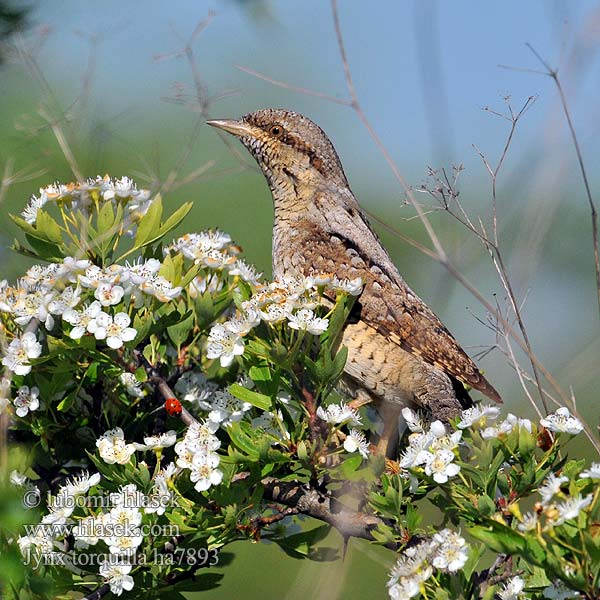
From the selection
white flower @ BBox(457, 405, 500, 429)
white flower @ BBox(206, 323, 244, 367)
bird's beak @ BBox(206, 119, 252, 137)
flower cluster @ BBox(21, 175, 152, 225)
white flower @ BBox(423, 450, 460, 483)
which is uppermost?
bird's beak @ BBox(206, 119, 252, 137)

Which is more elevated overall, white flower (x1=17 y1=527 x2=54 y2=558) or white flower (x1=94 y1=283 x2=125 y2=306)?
white flower (x1=94 y1=283 x2=125 y2=306)

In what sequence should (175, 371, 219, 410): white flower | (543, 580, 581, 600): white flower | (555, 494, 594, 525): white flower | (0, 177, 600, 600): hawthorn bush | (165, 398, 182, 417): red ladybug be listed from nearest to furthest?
(555, 494, 594, 525): white flower
(543, 580, 581, 600): white flower
(0, 177, 600, 600): hawthorn bush
(165, 398, 182, 417): red ladybug
(175, 371, 219, 410): white flower

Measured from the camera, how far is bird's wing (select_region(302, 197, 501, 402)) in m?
2.82

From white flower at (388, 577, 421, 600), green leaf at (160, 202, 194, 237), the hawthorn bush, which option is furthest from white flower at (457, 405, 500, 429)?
green leaf at (160, 202, 194, 237)

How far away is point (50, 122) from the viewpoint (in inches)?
110

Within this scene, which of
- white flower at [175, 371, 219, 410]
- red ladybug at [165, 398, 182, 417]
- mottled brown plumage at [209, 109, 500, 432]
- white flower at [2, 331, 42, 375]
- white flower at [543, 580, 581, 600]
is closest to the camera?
white flower at [543, 580, 581, 600]

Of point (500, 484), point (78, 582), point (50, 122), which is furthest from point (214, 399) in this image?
point (50, 122)

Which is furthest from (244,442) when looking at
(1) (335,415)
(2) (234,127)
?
(2) (234,127)

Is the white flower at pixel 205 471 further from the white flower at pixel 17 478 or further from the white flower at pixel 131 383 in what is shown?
the white flower at pixel 17 478

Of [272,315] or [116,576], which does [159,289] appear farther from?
[116,576]

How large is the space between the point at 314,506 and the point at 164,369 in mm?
600

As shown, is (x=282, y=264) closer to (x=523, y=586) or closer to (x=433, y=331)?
(x=433, y=331)

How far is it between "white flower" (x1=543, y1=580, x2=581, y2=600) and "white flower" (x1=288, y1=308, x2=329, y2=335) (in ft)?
2.48

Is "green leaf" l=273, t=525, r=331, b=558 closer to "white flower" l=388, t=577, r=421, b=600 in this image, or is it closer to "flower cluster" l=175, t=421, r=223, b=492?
"flower cluster" l=175, t=421, r=223, b=492
